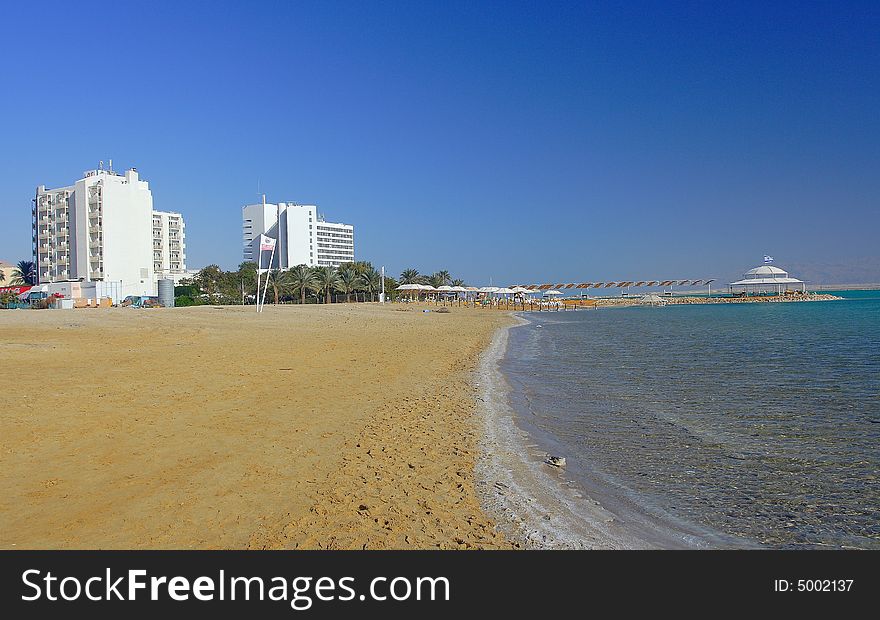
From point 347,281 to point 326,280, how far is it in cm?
447

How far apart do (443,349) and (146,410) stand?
15.4 metres

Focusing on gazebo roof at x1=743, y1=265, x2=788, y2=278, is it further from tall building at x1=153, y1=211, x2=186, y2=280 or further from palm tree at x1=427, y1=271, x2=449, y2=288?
tall building at x1=153, y1=211, x2=186, y2=280

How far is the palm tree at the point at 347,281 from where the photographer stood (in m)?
85.2

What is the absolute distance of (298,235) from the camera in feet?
521

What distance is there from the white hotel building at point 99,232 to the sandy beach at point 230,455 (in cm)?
7719

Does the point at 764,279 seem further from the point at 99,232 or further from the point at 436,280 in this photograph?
the point at 99,232

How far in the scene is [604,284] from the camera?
155 m

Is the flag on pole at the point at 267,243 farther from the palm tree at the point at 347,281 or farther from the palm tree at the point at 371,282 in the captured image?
the palm tree at the point at 371,282

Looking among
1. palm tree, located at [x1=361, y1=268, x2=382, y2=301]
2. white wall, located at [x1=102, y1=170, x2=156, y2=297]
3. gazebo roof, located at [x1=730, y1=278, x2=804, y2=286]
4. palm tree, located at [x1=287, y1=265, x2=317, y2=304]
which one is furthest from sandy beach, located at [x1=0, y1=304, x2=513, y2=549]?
gazebo roof, located at [x1=730, y1=278, x2=804, y2=286]

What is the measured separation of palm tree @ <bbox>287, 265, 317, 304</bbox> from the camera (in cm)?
7856

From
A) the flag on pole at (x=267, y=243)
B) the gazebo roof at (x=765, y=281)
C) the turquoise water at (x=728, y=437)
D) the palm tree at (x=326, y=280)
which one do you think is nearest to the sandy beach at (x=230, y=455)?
the turquoise water at (x=728, y=437)

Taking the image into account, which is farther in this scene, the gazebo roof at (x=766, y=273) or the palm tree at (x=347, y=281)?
the gazebo roof at (x=766, y=273)

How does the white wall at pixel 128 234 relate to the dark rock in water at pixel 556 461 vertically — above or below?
above

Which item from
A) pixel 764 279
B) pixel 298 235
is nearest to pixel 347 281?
pixel 298 235
